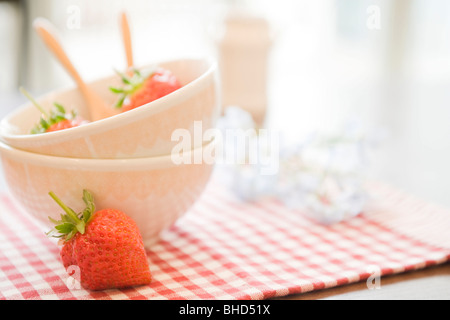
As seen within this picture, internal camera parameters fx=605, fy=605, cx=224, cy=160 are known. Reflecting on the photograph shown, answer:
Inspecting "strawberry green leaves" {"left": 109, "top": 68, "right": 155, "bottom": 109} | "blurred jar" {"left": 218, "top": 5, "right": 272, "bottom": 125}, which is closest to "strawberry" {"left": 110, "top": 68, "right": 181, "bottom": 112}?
"strawberry green leaves" {"left": 109, "top": 68, "right": 155, "bottom": 109}

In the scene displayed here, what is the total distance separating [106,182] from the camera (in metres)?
0.67

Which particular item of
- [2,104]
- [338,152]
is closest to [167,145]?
[338,152]

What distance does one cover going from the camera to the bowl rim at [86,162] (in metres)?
0.65

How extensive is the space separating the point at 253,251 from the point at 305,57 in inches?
83.8

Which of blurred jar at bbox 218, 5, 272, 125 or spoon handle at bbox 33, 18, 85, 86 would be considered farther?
blurred jar at bbox 218, 5, 272, 125

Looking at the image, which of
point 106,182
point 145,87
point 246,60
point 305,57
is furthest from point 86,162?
point 305,57

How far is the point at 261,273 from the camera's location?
2.27ft

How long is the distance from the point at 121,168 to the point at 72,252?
10cm

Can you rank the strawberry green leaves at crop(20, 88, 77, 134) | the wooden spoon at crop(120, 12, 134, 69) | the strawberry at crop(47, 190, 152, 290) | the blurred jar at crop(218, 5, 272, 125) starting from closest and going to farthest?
the strawberry at crop(47, 190, 152, 290) < the strawberry green leaves at crop(20, 88, 77, 134) < the wooden spoon at crop(120, 12, 134, 69) < the blurred jar at crop(218, 5, 272, 125)

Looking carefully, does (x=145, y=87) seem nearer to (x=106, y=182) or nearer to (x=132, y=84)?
(x=132, y=84)

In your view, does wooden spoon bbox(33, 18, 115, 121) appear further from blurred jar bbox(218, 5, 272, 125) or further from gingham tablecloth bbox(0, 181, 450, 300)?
blurred jar bbox(218, 5, 272, 125)

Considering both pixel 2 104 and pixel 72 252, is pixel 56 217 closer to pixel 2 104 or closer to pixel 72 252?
pixel 72 252

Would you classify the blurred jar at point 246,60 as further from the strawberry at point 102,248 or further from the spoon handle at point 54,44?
the strawberry at point 102,248

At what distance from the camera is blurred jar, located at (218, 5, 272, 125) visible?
4.07ft
